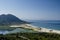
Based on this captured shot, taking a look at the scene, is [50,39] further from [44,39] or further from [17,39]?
[17,39]

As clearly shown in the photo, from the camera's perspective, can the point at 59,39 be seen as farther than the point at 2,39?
Yes

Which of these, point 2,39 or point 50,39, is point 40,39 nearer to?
point 50,39

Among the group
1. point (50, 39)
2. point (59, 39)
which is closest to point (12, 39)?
point (50, 39)

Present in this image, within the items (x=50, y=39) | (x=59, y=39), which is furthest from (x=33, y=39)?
(x=59, y=39)

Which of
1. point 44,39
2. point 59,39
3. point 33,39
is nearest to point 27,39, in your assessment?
point 33,39

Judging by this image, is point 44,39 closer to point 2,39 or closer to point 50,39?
point 50,39
